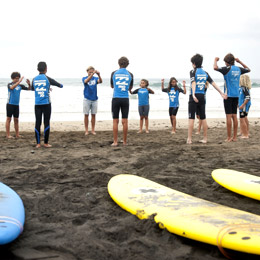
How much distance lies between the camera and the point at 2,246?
2.25 metres

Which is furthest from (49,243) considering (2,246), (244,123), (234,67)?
(244,123)

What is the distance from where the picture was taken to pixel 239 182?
360 cm

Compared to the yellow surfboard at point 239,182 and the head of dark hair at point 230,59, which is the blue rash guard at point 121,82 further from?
the yellow surfboard at point 239,182

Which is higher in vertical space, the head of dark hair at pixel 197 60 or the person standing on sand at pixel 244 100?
the head of dark hair at pixel 197 60

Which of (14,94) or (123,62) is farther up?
(123,62)

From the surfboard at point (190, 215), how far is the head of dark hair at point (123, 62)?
3.18m

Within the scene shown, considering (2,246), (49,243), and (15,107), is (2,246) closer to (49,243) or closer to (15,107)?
(49,243)

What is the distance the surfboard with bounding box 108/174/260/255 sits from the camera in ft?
7.14

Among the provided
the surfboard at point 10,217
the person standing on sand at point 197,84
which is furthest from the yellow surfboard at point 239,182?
the person standing on sand at point 197,84

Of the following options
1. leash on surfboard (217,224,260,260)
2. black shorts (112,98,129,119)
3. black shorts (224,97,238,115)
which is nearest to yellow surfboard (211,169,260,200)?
leash on surfboard (217,224,260,260)

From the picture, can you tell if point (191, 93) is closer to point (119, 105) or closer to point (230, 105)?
point (230, 105)

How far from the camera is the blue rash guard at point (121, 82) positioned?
616 cm

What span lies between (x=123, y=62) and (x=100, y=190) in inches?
129

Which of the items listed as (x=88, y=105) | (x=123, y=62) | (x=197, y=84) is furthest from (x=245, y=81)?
(x=88, y=105)
